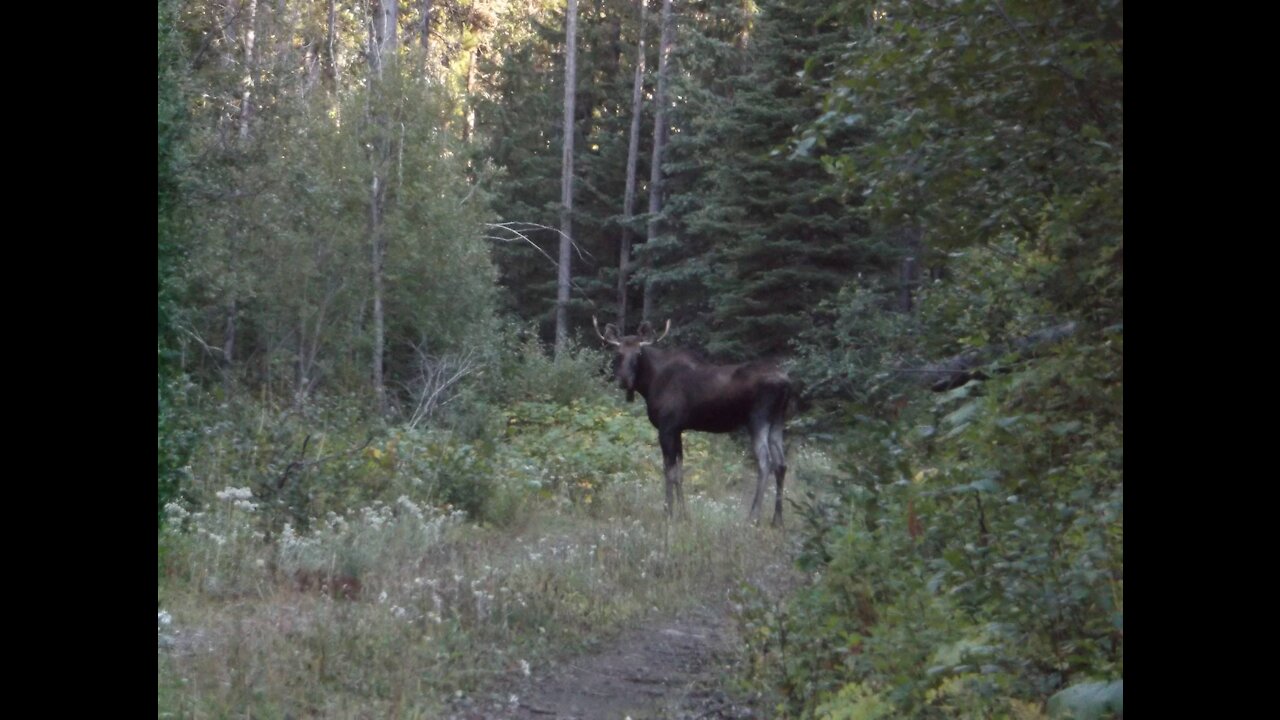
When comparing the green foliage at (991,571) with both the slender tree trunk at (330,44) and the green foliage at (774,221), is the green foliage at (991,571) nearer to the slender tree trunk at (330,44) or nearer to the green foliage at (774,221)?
the green foliage at (774,221)

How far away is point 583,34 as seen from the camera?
133ft

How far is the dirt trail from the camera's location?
6758mm

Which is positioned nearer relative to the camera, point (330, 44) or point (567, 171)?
point (330, 44)

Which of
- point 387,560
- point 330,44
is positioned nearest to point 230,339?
point 387,560

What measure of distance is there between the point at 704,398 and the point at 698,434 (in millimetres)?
6717

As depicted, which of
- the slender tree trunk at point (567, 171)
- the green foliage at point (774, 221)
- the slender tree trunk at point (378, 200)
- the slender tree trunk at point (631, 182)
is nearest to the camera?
the green foliage at point (774, 221)

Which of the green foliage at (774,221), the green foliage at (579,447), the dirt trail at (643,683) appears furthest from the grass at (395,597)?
the green foliage at (774,221)

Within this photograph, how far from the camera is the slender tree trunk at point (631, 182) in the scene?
1428 inches

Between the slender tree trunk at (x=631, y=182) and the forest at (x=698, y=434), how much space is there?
10.6 m

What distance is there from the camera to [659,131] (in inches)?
1427

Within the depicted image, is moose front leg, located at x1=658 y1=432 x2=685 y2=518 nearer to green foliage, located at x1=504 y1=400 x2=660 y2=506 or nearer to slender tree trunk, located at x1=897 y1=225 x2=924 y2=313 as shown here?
green foliage, located at x1=504 y1=400 x2=660 y2=506

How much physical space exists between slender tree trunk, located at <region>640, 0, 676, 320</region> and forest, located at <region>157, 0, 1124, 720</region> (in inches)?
310

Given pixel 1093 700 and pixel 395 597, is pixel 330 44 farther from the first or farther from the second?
pixel 1093 700
